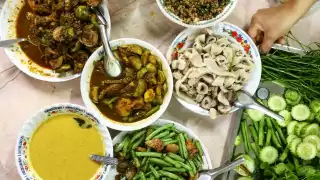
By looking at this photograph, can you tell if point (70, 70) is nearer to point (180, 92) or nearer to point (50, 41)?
point (50, 41)

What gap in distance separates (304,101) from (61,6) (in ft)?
3.71

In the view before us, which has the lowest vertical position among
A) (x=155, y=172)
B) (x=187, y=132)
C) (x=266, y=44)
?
(x=155, y=172)

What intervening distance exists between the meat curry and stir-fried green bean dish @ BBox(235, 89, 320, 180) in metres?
0.75

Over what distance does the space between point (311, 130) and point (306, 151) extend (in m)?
0.11

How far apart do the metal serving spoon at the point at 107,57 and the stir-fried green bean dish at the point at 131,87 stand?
0.03 metres

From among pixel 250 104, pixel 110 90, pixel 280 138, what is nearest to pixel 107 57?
pixel 110 90

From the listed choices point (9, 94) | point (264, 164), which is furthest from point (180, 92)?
point (9, 94)

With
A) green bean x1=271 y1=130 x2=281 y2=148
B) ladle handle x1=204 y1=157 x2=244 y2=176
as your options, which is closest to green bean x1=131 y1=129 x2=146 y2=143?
ladle handle x1=204 y1=157 x2=244 y2=176

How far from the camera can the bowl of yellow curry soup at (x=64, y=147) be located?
1906 millimetres

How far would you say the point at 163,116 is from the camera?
211 cm

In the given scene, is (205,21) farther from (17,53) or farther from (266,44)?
(17,53)

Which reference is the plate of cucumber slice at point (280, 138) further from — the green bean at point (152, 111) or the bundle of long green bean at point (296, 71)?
the green bean at point (152, 111)

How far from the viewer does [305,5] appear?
1.92 metres

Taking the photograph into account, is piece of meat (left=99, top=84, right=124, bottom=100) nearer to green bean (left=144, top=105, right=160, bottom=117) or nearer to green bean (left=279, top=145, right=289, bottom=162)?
green bean (left=144, top=105, right=160, bottom=117)
